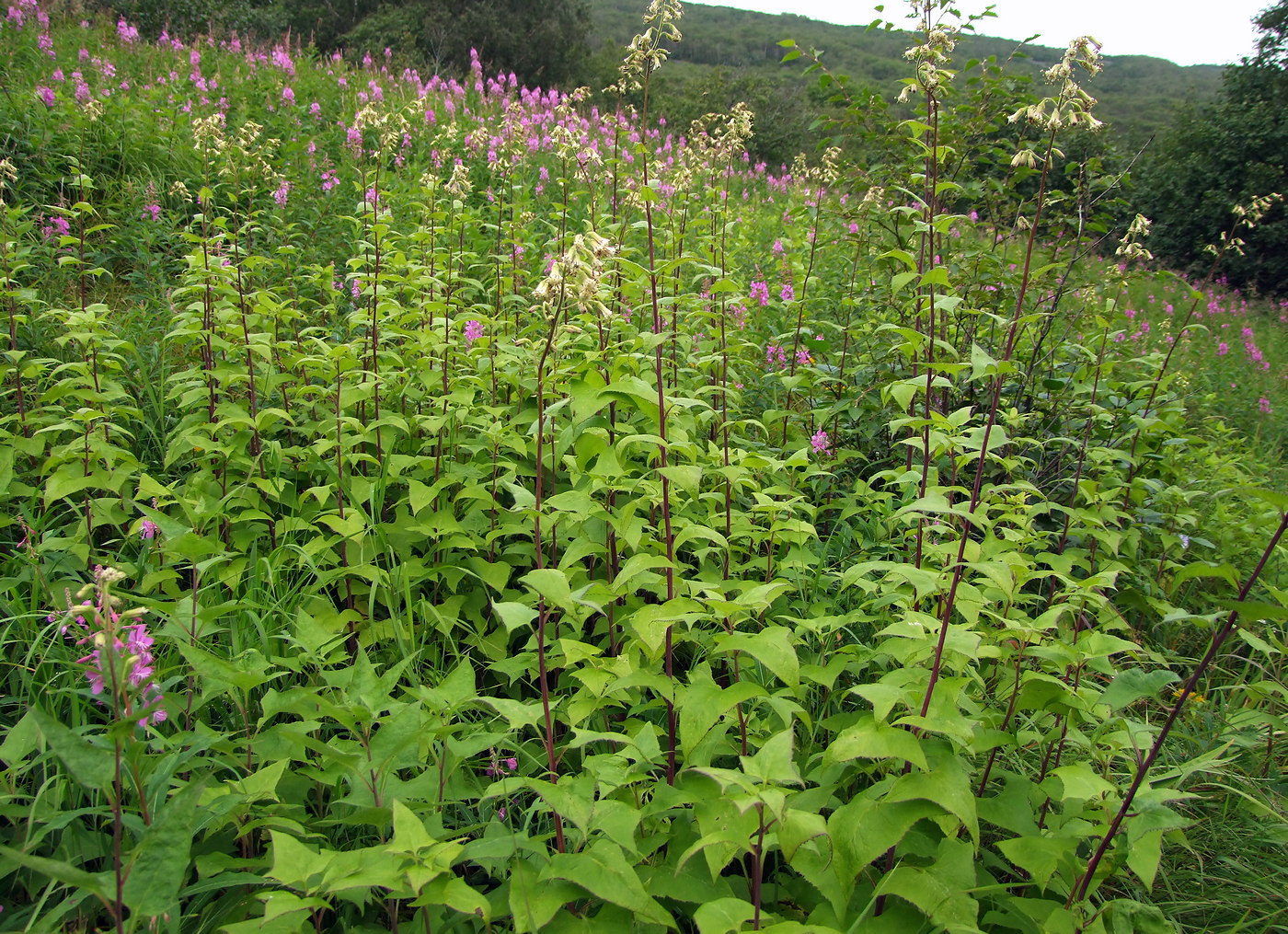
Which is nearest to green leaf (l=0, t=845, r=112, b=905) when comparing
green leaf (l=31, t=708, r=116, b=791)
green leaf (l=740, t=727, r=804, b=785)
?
green leaf (l=31, t=708, r=116, b=791)

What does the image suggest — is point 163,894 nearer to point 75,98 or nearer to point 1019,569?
point 1019,569

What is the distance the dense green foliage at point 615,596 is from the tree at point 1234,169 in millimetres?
13350

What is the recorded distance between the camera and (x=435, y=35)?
21266 mm

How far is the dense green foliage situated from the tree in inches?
526

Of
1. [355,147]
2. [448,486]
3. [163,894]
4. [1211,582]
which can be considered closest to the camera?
[163,894]

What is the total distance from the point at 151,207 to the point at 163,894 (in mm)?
4920

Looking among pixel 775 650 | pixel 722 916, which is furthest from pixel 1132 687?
pixel 722 916

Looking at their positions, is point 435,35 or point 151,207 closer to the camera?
point 151,207

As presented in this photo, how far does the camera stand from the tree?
14.4 m

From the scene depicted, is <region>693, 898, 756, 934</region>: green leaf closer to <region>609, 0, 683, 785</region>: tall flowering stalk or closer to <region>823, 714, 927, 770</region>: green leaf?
<region>823, 714, 927, 770</region>: green leaf

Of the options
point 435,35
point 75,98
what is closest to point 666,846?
point 75,98

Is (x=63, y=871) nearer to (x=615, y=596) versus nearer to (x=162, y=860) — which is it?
(x=162, y=860)

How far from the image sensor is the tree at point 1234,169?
567 inches

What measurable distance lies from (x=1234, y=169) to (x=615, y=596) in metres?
19.2
